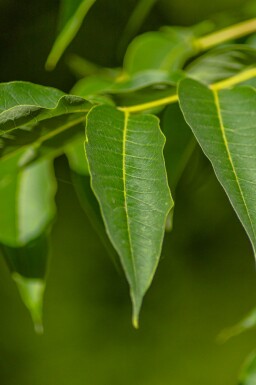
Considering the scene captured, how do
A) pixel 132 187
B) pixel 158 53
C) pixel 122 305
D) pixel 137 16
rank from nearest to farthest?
1. pixel 132 187
2. pixel 158 53
3. pixel 137 16
4. pixel 122 305

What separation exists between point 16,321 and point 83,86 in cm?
192

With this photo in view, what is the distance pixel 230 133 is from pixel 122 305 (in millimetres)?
2305

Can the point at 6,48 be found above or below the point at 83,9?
below

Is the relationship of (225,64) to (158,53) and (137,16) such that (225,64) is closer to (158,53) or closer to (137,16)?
(158,53)

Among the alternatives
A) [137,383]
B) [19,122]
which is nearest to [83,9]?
[19,122]

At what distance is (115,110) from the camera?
3.11ft

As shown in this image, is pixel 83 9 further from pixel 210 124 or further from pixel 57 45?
pixel 210 124

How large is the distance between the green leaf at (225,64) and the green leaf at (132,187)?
30cm

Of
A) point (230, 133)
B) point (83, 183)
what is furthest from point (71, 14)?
point (230, 133)

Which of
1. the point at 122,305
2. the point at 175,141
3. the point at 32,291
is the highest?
the point at 175,141

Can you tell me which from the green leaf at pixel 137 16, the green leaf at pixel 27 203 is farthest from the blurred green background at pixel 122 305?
the green leaf at pixel 27 203

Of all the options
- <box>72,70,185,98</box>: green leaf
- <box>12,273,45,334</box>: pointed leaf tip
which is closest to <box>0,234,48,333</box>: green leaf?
<box>12,273,45,334</box>: pointed leaf tip

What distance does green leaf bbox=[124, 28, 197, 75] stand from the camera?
143cm

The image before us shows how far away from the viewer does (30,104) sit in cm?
89
